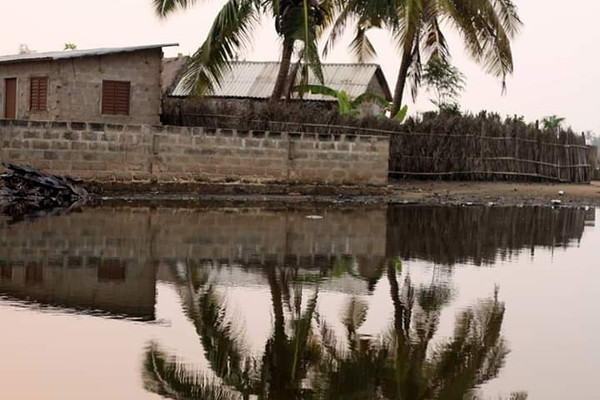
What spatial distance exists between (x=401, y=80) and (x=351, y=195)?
286 inches

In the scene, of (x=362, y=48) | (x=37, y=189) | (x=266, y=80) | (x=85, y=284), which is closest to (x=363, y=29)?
(x=362, y=48)

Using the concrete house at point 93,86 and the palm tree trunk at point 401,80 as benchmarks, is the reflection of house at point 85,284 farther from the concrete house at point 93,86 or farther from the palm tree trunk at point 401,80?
the palm tree trunk at point 401,80

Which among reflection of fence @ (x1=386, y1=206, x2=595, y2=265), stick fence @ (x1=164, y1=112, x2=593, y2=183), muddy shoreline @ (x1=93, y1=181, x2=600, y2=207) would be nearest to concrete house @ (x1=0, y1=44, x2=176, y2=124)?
stick fence @ (x1=164, y1=112, x2=593, y2=183)

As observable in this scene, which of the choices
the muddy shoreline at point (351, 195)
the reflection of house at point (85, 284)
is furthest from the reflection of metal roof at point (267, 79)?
the reflection of house at point (85, 284)

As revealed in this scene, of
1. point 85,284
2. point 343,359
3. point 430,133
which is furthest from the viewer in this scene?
point 430,133

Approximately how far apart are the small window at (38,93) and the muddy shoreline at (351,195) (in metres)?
6.30

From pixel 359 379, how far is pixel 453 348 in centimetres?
117

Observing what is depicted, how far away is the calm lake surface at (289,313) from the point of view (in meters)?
5.67

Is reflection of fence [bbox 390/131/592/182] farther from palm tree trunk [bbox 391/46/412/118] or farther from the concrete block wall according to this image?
palm tree trunk [bbox 391/46/412/118]

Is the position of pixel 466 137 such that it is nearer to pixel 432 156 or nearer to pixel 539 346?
pixel 432 156

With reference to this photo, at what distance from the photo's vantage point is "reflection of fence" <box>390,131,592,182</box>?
82.4ft

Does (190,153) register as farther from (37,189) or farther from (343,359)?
(343,359)

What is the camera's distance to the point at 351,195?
21750mm

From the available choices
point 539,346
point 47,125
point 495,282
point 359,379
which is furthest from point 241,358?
point 47,125
